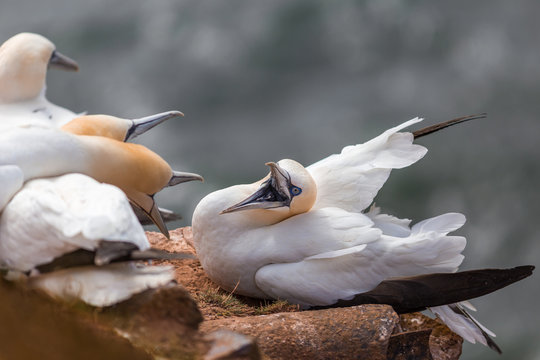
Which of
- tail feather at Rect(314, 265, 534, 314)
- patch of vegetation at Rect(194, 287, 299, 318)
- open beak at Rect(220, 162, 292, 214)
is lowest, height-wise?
patch of vegetation at Rect(194, 287, 299, 318)

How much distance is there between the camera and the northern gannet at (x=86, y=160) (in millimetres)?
3316

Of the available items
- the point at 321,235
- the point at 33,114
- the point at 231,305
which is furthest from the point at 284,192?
the point at 33,114

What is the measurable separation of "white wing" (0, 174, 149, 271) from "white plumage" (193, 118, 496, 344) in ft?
4.22

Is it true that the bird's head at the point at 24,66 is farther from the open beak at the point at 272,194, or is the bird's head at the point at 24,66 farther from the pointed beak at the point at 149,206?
the open beak at the point at 272,194

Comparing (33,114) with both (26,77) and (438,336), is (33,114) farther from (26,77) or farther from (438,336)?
(438,336)

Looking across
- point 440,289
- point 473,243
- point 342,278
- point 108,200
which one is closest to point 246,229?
point 342,278

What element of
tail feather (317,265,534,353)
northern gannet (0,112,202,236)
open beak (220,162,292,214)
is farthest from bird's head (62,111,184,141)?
tail feather (317,265,534,353)

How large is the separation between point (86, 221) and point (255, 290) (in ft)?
5.47

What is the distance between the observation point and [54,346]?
2684 millimetres

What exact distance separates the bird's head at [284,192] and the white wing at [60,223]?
1.31 metres

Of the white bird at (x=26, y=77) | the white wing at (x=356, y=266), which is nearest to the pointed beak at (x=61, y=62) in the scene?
the white bird at (x=26, y=77)

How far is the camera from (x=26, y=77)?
5.46 m

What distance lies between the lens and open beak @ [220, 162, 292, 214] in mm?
4328

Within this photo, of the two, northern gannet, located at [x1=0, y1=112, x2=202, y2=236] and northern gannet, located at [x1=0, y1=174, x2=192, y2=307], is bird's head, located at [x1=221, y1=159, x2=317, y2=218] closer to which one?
northern gannet, located at [x1=0, y1=112, x2=202, y2=236]
